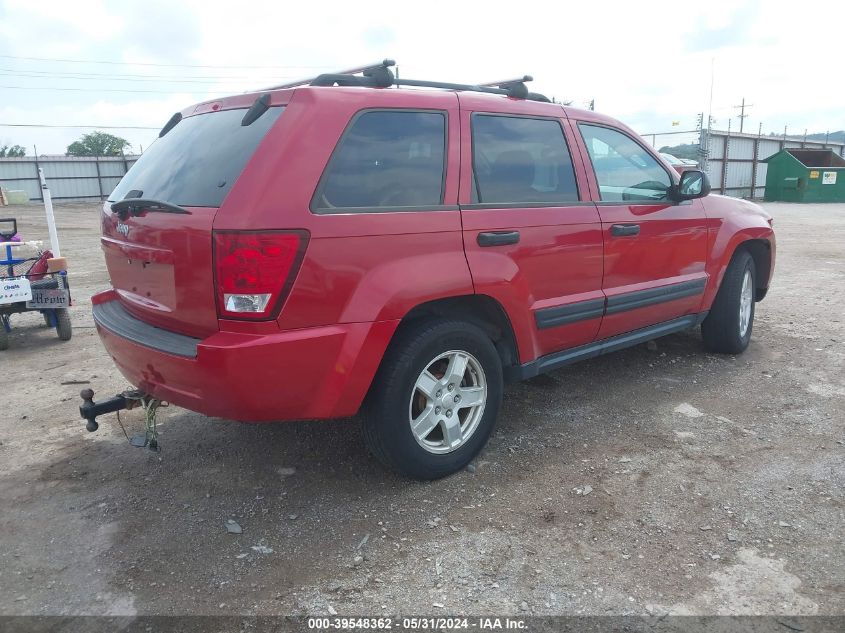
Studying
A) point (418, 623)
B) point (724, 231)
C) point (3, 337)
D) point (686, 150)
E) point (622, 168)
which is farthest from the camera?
point (686, 150)

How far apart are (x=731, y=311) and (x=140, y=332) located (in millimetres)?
4168

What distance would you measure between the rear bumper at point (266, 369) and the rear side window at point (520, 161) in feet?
3.32

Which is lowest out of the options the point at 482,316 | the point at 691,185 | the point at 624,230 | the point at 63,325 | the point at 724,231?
the point at 63,325

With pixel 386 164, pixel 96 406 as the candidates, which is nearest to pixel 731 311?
pixel 386 164

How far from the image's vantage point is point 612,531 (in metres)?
2.81

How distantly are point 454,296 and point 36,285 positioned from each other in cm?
461

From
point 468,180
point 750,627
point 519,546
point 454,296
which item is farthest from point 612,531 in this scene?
point 468,180

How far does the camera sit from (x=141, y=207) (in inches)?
116

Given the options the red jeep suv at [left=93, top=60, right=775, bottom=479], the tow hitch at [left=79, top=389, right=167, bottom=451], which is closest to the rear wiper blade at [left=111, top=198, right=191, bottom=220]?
the red jeep suv at [left=93, top=60, right=775, bottom=479]

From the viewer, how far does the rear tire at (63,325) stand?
19.2 ft

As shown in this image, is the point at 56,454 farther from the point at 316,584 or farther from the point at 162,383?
the point at 316,584

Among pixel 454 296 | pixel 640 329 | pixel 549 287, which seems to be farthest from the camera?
pixel 640 329

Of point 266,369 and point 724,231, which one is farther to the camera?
point 724,231

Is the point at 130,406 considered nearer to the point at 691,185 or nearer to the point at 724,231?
the point at 691,185
